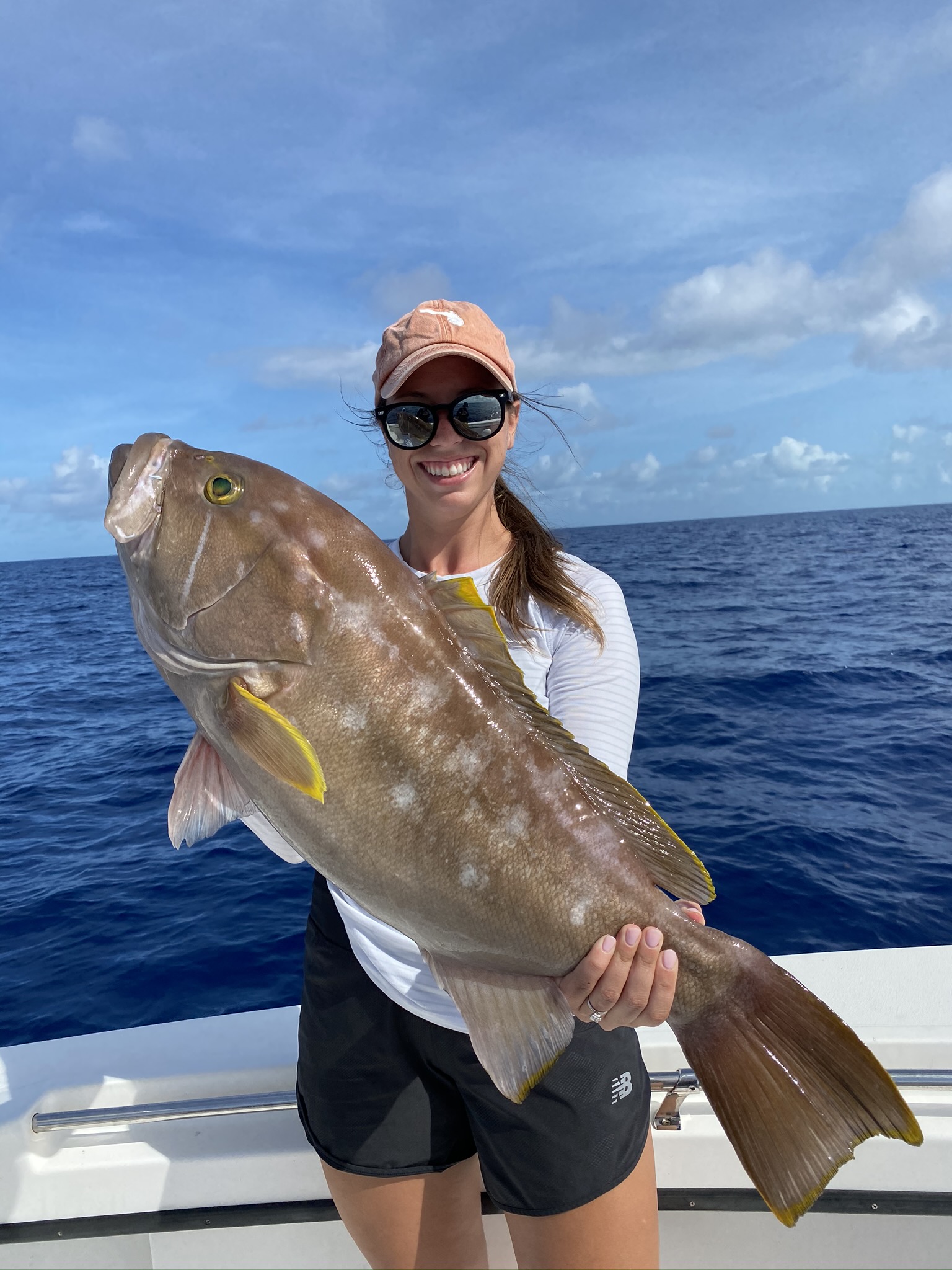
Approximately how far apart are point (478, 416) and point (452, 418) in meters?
0.09

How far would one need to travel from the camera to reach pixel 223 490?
6.70 ft

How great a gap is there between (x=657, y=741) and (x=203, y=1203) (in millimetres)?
9782

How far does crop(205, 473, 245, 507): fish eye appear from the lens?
6.69ft

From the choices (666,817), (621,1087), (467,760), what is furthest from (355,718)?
(666,817)

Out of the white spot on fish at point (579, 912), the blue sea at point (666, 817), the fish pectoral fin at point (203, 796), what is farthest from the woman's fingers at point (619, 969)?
the blue sea at point (666, 817)

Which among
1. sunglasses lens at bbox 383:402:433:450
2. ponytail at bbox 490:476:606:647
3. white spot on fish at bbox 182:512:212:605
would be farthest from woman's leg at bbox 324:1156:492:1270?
sunglasses lens at bbox 383:402:433:450

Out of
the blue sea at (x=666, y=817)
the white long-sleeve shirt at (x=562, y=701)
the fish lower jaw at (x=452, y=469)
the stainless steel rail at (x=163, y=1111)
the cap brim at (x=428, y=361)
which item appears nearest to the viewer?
the white long-sleeve shirt at (x=562, y=701)

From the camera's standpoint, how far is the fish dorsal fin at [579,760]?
2113 millimetres

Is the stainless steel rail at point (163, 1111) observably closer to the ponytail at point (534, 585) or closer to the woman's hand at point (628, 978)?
the woman's hand at point (628, 978)

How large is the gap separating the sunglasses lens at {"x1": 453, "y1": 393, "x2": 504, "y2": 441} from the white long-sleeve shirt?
1.71 ft

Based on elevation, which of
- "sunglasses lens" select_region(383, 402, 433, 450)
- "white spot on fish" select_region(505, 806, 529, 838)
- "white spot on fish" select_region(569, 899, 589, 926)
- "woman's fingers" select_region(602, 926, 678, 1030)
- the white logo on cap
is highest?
the white logo on cap

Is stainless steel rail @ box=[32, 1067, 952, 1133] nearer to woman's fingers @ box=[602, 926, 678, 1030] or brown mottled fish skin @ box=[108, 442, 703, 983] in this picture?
woman's fingers @ box=[602, 926, 678, 1030]

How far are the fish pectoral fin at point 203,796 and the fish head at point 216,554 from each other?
24cm

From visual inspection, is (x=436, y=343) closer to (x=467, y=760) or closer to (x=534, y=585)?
(x=534, y=585)
